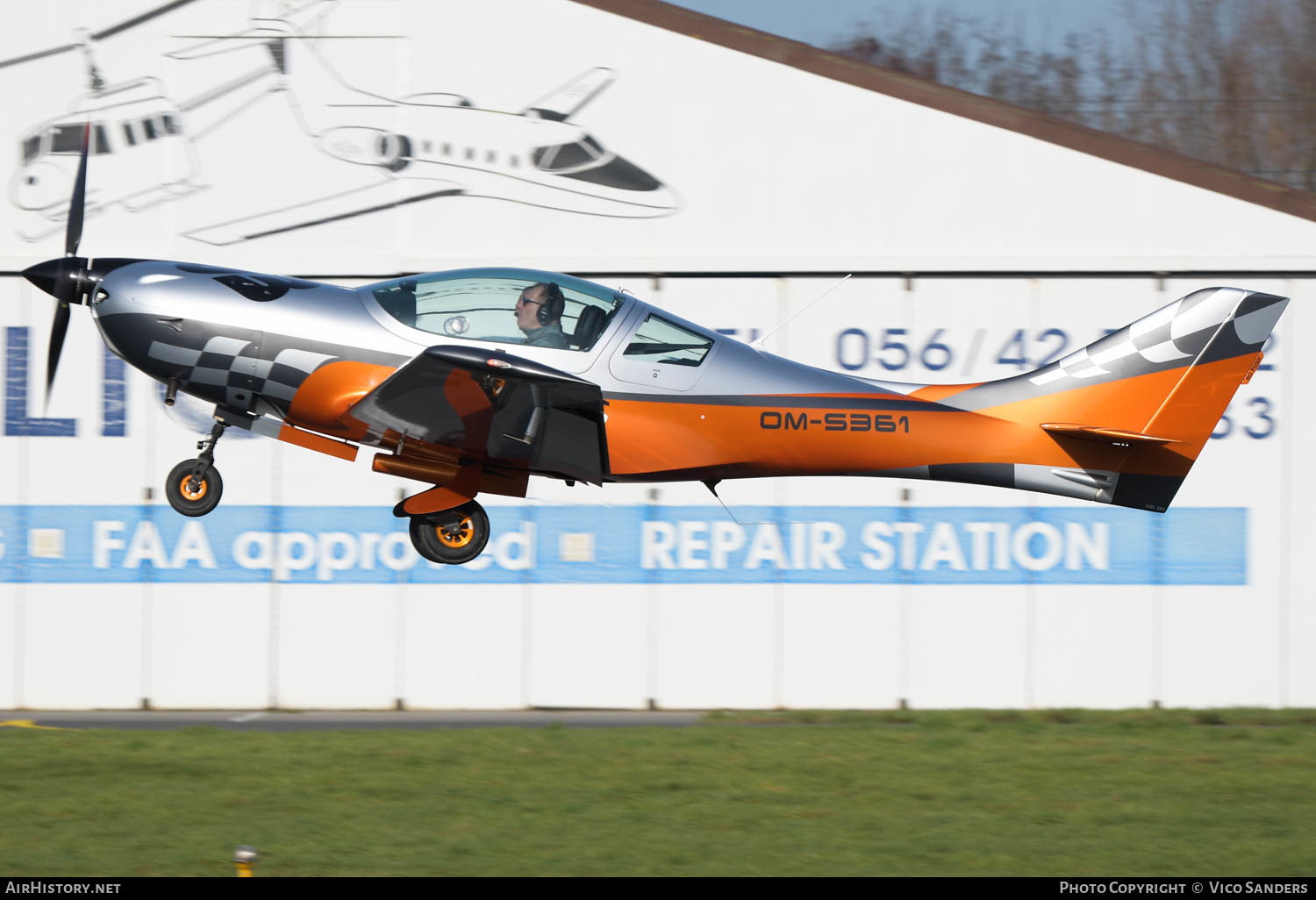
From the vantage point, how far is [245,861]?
24.2 feet

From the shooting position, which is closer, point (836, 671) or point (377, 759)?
point (377, 759)

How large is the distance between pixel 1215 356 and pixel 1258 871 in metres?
3.45

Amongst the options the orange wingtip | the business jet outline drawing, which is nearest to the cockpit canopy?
the orange wingtip

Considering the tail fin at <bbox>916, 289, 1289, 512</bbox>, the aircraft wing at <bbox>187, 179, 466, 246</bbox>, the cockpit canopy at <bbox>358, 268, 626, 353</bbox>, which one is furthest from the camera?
the aircraft wing at <bbox>187, 179, 466, 246</bbox>

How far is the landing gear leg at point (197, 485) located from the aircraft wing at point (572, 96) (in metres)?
6.58

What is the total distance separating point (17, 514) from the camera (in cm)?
1470

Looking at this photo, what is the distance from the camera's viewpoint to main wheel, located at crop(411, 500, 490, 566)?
29.4ft

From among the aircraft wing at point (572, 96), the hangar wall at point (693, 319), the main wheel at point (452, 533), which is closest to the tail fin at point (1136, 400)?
the main wheel at point (452, 533)

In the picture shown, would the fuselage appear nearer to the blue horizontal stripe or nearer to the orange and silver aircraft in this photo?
the orange and silver aircraft

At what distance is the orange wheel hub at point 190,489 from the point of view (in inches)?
346

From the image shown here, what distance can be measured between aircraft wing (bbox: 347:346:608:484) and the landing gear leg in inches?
51.0

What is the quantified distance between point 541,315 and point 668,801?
4.14m

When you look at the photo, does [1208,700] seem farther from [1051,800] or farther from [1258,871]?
[1258,871]

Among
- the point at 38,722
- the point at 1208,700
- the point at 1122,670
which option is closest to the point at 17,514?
the point at 38,722
